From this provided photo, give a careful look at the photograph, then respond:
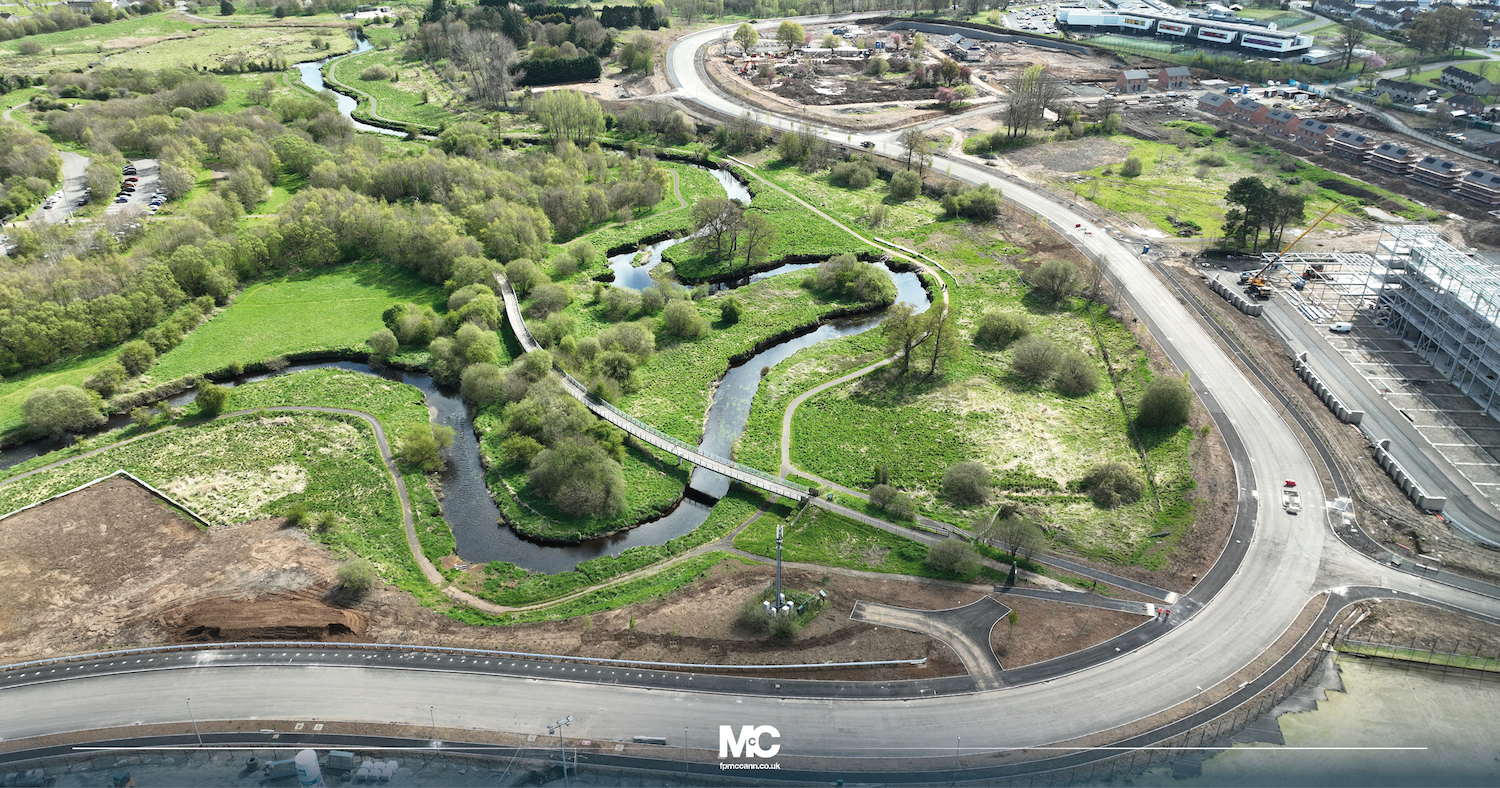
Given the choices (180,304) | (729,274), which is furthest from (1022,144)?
(180,304)

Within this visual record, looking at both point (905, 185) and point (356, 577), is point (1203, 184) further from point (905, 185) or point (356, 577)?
point (356, 577)

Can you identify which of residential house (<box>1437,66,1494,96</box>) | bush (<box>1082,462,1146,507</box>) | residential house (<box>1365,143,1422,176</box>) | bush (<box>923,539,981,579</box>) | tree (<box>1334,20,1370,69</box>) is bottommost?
bush (<box>923,539,981,579</box>)

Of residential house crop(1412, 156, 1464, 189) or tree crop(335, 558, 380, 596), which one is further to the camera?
residential house crop(1412, 156, 1464, 189)

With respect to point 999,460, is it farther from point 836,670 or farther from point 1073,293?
point 1073,293

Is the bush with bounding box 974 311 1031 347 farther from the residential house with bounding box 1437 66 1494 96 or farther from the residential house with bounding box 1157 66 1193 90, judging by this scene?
the residential house with bounding box 1437 66 1494 96

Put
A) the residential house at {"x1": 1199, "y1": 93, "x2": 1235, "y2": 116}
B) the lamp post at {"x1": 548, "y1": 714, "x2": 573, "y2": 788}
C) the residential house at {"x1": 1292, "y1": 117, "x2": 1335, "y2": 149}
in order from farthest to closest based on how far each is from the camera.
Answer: the residential house at {"x1": 1199, "y1": 93, "x2": 1235, "y2": 116} < the residential house at {"x1": 1292, "y1": 117, "x2": 1335, "y2": 149} < the lamp post at {"x1": 548, "y1": 714, "x2": 573, "y2": 788}

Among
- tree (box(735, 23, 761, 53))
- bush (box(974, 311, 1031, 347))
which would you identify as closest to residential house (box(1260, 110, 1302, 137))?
bush (box(974, 311, 1031, 347))
